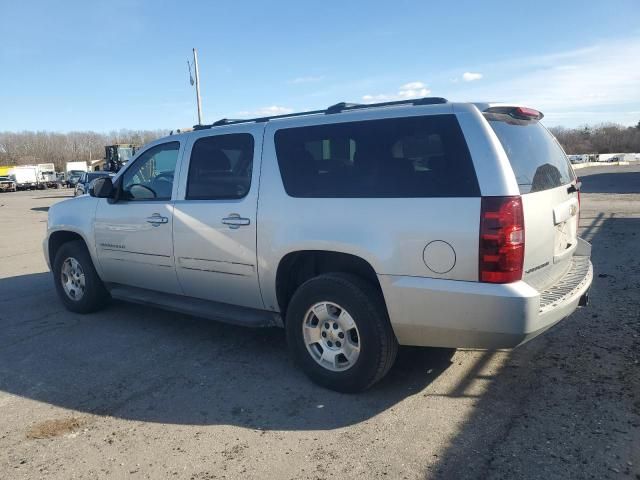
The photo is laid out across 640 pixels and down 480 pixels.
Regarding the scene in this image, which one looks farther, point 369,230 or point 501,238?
point 369,230

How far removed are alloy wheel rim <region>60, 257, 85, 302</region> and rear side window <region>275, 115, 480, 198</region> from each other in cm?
316

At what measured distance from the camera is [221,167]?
445cm

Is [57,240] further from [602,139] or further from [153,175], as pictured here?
[602,139]

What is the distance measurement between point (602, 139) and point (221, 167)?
133m

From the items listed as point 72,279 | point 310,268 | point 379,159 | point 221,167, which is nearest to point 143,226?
point 221,167

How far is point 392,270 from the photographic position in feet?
10.8

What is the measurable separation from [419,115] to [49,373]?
3.64m

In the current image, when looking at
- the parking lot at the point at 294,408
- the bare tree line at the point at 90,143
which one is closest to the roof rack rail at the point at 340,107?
the parking lot at the point at 294,408

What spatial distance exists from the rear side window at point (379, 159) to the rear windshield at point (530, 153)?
0.33m

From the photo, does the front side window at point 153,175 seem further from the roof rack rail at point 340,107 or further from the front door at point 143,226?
the roof rack rail at point 340,107

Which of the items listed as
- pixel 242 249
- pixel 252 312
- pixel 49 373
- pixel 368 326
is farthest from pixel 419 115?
pixel 49 373

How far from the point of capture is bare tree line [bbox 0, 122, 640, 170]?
110 metres

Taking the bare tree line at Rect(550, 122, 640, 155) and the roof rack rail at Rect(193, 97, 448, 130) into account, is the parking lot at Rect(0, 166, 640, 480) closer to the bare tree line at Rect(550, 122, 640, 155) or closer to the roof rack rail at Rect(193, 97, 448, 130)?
the roof rack rail at Rect(193, 97, 448, 130)

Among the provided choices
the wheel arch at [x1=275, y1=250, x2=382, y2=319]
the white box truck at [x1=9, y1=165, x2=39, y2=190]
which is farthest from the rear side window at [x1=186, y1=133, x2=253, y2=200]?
the white box truck at [x1=9, y1=165, x2=39, y2=190]
